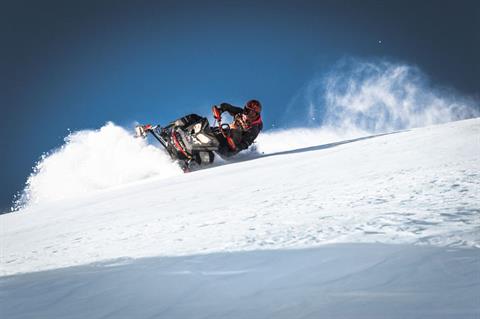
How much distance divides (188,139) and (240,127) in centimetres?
160

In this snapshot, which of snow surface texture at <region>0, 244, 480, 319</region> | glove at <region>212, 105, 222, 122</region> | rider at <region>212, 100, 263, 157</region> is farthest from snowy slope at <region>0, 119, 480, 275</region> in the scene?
rider at <region>212, 100, 263, 157</region>

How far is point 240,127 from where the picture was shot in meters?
10.8

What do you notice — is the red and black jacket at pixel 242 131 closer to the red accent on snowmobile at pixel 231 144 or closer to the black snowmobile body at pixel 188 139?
the red accent on snowmobile at pixel 231 144

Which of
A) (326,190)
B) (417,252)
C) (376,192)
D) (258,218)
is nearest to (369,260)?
(417,252)

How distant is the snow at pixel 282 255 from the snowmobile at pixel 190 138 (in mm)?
6019

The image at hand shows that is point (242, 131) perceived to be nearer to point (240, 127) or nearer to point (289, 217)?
point (240, 127)

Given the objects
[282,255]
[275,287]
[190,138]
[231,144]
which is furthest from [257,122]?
[275,287]

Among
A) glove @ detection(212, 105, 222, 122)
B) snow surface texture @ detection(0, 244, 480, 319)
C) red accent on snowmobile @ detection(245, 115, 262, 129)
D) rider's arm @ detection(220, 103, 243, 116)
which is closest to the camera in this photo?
snow surface texture @ detection(0, 244, 480, 319)

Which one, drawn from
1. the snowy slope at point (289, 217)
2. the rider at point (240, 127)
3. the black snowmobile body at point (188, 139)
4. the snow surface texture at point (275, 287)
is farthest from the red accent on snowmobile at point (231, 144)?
the snow surface texture at point (275, 287)

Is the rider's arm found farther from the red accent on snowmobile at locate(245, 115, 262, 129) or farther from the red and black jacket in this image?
the red accent on snowmobile at locate(245, 115, 262, 129)

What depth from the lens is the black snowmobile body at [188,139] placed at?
1080 centimetres

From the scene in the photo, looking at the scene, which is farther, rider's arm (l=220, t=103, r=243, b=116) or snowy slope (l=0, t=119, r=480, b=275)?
rider's arm (l=220, t=103, r=243, b=116)

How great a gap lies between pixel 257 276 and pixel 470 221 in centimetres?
134

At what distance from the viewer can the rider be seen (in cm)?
1067
